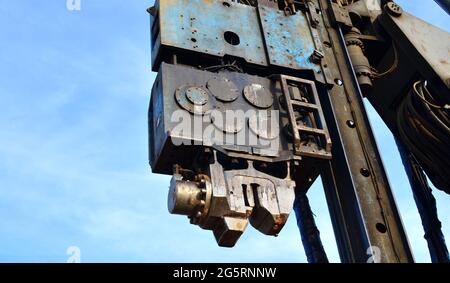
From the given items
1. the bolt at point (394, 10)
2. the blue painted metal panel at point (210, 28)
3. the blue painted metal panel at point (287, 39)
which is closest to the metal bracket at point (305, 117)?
the blue painted metal panel at point (287, 39)

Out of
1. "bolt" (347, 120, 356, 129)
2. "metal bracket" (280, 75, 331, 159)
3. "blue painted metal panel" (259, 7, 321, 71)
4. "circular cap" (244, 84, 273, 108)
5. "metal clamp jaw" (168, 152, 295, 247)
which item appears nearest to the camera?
"metal clamp jaw" (168, 152, 295, 247)

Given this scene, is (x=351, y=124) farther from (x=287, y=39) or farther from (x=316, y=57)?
(x=287, y=39)

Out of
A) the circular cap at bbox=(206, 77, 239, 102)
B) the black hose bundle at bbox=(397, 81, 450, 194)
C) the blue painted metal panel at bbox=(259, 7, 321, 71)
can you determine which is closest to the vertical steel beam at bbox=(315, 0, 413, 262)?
the blue painted metal panel at bbox=(259, 7, 321, 71)

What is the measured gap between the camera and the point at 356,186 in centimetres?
555

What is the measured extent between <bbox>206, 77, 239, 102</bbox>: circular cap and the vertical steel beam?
3.22 ft

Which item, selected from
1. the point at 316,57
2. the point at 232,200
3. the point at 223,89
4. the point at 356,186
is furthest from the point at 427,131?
the point at 232,200

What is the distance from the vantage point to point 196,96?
5586 mm

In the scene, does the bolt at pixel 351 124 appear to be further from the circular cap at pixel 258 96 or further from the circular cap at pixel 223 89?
the circular cap at pixel 223 89

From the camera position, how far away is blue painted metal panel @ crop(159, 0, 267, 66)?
20.0 feet

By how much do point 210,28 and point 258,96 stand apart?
3.02 ft

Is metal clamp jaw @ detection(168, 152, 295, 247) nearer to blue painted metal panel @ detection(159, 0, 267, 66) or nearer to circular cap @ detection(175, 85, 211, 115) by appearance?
circular cap @ detection(175, 85, 211, 115)

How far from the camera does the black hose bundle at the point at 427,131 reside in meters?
6.07

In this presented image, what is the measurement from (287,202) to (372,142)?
1.22m
